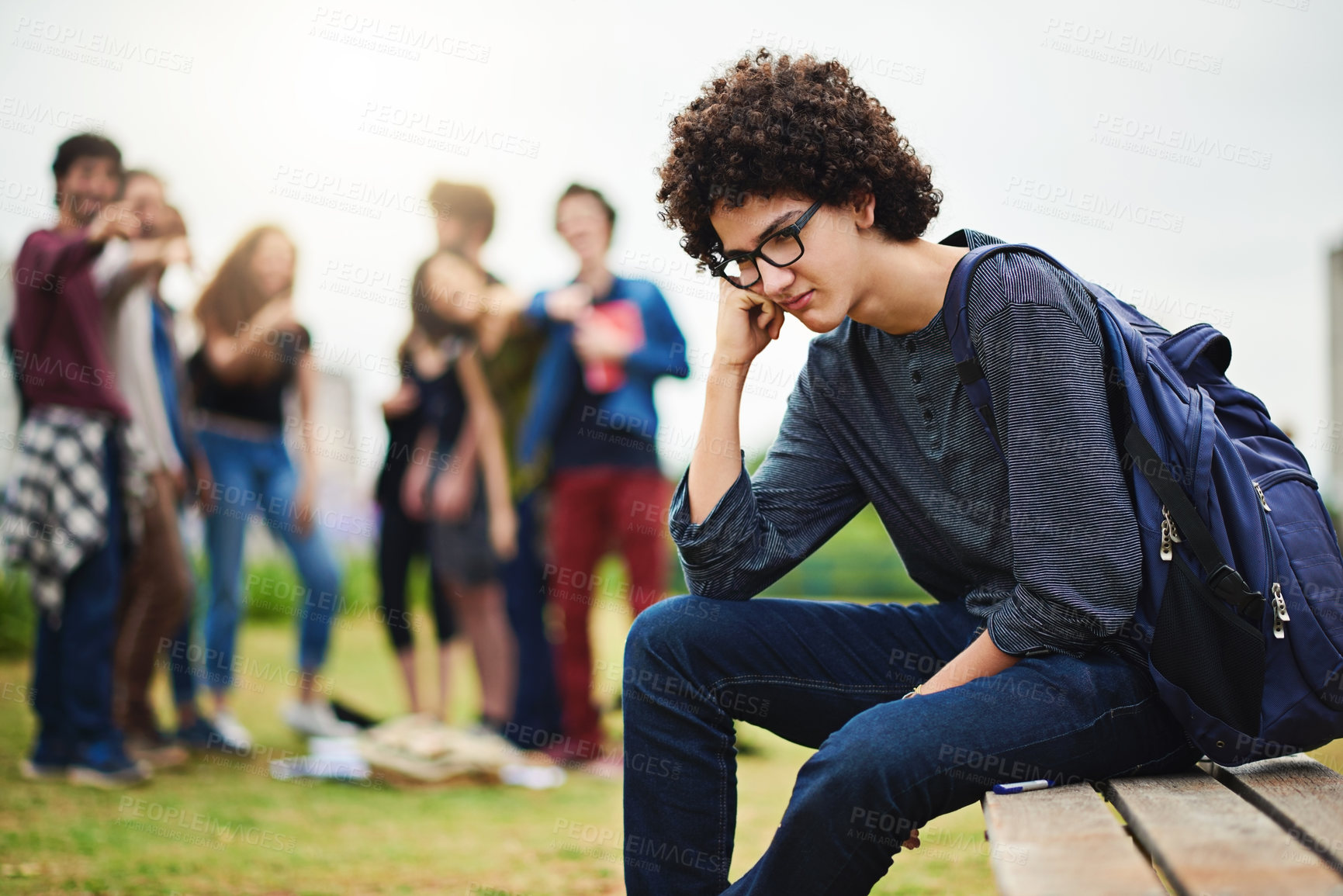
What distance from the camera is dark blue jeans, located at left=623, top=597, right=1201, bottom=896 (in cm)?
141

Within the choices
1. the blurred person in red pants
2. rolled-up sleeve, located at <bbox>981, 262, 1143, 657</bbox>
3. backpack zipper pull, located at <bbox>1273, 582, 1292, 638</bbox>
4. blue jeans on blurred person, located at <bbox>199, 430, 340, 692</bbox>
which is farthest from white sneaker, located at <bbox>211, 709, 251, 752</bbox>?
backpack zipper pull, located at <bbox>1273, 582, 1292, 638</bbox>

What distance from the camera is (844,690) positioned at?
182 centimetres

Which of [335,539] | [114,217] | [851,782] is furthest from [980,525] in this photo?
[114,217]

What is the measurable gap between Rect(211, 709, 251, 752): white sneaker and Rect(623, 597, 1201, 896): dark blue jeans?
3.41m

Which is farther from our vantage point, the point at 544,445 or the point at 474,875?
the point at 544,445

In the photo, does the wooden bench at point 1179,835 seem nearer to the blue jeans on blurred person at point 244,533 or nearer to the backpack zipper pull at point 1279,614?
the backpack zipper pull at point 1279,614

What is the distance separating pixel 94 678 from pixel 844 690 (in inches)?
142

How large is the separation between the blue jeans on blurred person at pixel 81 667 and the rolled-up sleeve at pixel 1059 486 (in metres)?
3.90

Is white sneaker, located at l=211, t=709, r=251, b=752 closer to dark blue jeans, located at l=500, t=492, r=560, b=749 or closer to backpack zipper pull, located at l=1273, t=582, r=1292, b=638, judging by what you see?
dark blue jeans, located at l=500, t=492, r=560, b=749

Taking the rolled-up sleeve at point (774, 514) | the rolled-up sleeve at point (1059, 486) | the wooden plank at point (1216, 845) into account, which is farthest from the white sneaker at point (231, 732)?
the wooden plank at point (1216, 845)

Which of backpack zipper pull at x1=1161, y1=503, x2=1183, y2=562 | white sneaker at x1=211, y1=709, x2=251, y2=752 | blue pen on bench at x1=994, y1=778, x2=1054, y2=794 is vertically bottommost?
white sneaker at x1=211, y1=709, x2=251, y2=752

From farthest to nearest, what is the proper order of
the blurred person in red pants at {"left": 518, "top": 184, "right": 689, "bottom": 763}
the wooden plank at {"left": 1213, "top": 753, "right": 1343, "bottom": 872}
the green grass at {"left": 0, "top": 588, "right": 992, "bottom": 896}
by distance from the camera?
the blurred person in red pants at {"left": 518, "top": 184, "right": 689, "bottom": 763} < the green grass at {"left": 0, "top": 588, "right": 992, "bottom": 896} < the wooden plank at {"left": 1213, "top": 753, "right": 1343, "bottom": 872}

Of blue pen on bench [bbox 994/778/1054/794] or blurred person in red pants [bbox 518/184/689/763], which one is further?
blurred person in red pants [bbox 518/184/689/763]

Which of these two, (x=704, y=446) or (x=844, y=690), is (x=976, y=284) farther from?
(x=844, y=690)
